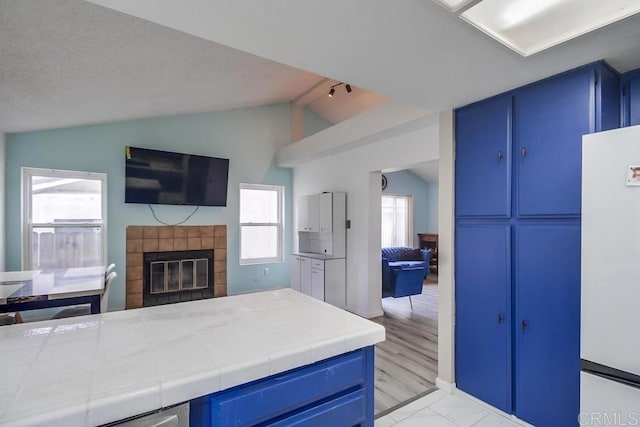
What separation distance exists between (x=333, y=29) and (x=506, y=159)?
4.71ft

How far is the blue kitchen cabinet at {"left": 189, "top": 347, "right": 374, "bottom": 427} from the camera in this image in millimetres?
945

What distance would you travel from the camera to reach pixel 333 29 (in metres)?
1.38

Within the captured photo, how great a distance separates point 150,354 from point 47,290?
216cm

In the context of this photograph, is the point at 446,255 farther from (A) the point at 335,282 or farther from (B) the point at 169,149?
(B) the point at 169,149

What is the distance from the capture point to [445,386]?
2.42 m

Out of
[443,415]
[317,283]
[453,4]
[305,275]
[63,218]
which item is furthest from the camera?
[305,275]

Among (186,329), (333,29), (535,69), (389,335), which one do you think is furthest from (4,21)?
(389,335)

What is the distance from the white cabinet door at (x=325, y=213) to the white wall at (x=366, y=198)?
28cm

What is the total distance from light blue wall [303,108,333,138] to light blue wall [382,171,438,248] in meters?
2.82

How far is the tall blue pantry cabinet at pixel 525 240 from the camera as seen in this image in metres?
1.75

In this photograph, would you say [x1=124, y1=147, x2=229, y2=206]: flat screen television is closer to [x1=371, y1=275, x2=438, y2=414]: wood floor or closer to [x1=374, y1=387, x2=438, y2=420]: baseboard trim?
[x1=371, y1=275, x2=438, y2=414]: wood floor

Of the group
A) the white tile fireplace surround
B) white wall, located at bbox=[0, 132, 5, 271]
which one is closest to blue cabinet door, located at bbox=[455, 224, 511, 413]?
the white tile fireplace surround

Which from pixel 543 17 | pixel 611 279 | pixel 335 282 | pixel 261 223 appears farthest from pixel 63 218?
pixel 611 279

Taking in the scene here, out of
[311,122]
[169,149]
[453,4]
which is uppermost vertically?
[311,122]
